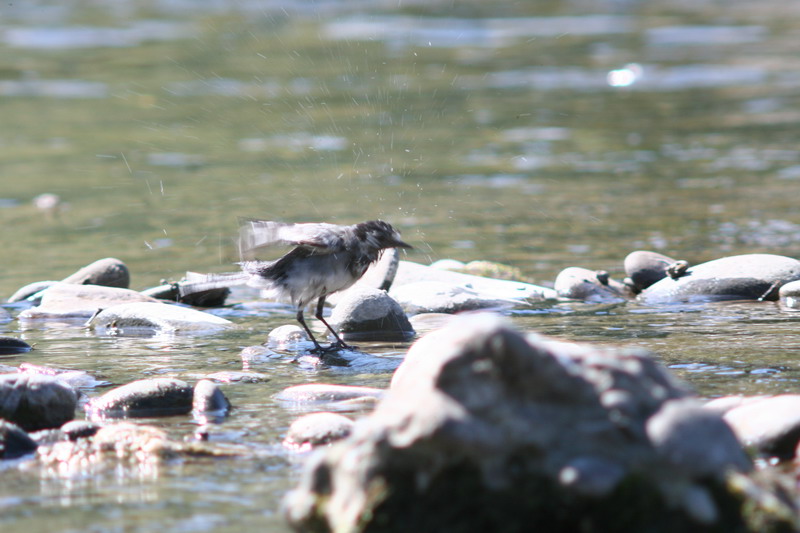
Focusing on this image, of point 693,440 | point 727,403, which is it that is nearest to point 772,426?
point 727,403

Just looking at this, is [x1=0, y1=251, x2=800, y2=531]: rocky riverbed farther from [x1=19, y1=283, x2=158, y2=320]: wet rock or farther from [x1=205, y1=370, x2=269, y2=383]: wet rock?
[x1=19, y1=283, x2=158, y2=320]: wet rock

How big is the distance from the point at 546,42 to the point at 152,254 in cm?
1794

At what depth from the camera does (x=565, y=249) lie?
427 inches

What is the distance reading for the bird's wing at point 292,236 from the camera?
720 cm

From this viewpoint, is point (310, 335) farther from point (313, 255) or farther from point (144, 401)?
point (144, 401)

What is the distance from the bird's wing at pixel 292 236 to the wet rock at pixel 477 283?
1.41 metres

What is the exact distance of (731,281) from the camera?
333 inches

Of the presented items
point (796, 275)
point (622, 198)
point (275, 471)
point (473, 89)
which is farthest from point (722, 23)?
point (275, 471)

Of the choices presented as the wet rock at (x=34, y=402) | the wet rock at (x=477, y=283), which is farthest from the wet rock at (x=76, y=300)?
Result: the wet rock at (x=34, y=402)

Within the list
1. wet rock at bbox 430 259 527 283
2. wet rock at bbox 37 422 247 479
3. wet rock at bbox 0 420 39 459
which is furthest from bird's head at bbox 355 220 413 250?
wet rock at bbox 0 420 39 459

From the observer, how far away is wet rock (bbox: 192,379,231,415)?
17.7 ft

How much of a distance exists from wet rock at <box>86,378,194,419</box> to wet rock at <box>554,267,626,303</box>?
400 centimetres

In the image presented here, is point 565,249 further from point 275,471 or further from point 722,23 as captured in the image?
point 722,23

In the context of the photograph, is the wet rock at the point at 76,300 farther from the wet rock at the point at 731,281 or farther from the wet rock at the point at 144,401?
the wet rock at the point at 731,281
